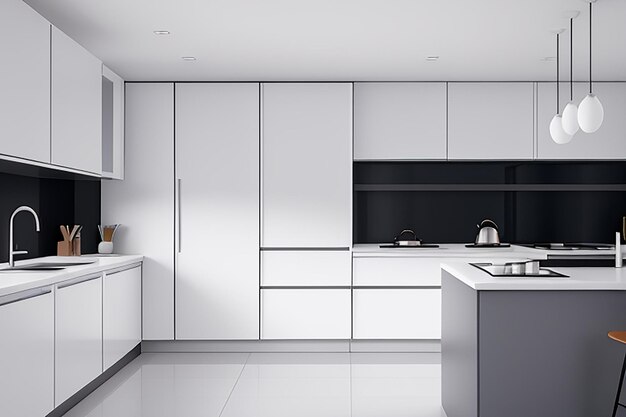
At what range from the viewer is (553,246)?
232 inches

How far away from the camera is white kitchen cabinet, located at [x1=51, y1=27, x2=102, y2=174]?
397 centimetres

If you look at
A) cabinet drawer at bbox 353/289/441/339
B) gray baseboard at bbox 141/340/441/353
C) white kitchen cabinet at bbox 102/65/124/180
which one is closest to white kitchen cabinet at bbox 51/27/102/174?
white kitchen cabinet at bbox 102/65/124/180

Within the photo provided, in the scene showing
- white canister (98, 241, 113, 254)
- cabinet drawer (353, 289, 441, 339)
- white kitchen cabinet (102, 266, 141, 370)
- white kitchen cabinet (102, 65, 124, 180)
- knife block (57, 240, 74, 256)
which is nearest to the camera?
white kitchen cabinet (102, 266, 141, 370)

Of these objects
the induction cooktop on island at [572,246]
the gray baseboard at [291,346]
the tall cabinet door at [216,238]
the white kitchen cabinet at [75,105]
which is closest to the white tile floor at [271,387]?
the gray baseboard at [291,346]

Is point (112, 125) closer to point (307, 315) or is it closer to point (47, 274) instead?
point (47, 274)

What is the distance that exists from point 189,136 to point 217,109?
35 centimetres

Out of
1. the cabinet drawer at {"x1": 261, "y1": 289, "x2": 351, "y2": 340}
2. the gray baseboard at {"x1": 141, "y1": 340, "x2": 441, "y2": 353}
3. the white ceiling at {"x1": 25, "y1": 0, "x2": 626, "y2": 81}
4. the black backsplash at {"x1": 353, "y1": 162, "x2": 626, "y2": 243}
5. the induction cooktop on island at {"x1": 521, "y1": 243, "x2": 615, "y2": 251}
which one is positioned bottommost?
the gray baseboard at {"x1": 141, "y1": 340, "x2": 441, "y2": 353}

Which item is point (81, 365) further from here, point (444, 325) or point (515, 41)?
point (515, 41)

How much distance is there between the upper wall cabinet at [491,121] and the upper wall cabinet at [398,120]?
0.39 feet

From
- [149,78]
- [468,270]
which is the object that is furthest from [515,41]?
[149,78]

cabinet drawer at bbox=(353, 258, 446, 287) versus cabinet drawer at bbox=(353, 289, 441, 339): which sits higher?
cabinet drawer at bbox=(353, 258, 446, 287)

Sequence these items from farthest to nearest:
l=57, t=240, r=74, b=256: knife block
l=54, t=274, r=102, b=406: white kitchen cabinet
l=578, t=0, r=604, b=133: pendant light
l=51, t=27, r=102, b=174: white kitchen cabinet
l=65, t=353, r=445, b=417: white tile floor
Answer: l=57, t=240, r=74, b=256: knife block → l=65, t=353, r=445, b=417: white tile floor → l=51, t=27, r=102, b=174: white kitchen cabinet → l=54, t=274, r=102, b=406: white kitchen cabinet → l=578, t=0, r=604, b=133: pendant light

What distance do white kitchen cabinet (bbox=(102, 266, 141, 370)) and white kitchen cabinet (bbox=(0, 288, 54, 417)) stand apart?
3.35 feet

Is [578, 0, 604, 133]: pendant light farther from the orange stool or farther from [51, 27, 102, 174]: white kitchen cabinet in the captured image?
[51, 27, 102, 174]: white kitchen cabinet
